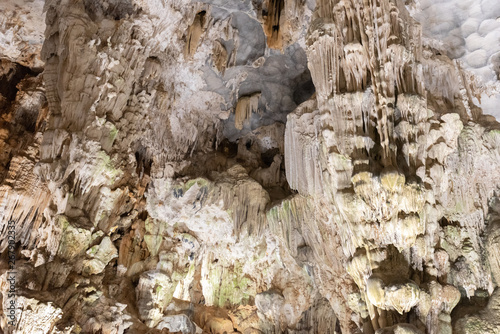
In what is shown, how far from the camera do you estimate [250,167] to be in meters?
9.16

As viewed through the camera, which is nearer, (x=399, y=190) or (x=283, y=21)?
(x=399, y=190)

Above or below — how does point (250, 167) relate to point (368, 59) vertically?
below

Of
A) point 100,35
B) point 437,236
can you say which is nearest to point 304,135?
point 437,236

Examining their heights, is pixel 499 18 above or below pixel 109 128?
above

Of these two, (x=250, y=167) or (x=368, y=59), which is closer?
(x=368, y=59)

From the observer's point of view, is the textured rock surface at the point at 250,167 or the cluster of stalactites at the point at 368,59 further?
the cluster of stalactites at the point at 368,59

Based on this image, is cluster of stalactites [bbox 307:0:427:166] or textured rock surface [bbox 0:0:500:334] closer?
textured rock surface [bbox 0:0:500:334]

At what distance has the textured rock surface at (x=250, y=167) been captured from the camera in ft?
16.9

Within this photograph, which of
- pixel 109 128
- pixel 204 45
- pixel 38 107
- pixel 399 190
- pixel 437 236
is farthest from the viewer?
pixel 38 107

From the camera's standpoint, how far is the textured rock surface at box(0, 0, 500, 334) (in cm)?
514

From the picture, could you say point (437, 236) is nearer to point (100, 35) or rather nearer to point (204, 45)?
point (204, 45)

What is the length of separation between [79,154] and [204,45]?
3251mm

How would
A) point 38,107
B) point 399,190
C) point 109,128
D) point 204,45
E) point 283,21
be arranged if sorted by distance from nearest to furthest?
point 399,190, point 109,128, point 283,21, point 204,45, point 38,107

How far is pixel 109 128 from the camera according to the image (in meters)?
6.55
